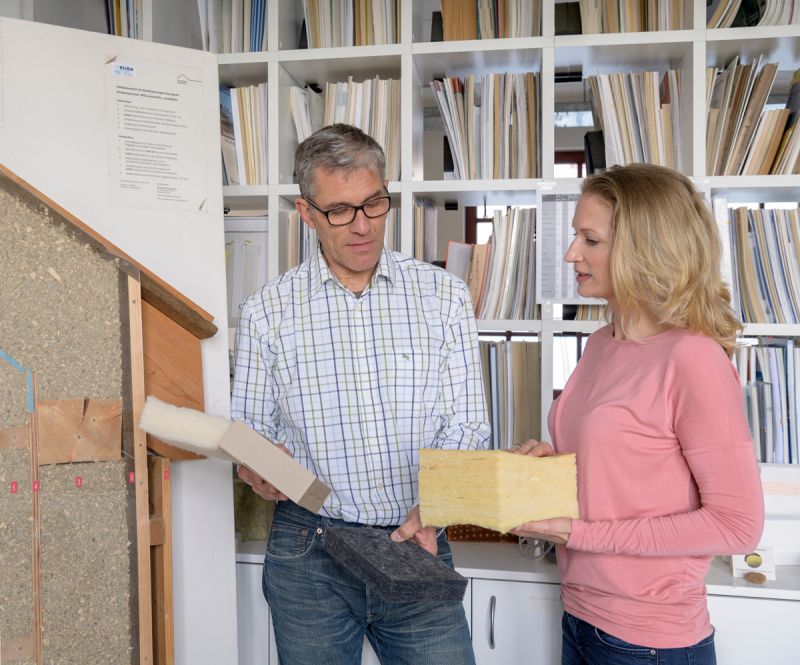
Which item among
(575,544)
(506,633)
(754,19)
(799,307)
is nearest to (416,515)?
(575,544)

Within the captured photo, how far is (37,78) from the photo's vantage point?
1.56 metres

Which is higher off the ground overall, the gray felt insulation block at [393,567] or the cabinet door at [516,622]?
the gray felt insulation block at [393,567]

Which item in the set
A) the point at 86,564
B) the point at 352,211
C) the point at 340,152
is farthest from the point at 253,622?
the point at 340,152

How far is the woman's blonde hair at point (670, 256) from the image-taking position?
1282mm

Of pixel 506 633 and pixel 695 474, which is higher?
pixel 695 474

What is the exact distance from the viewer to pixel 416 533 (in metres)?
1.49

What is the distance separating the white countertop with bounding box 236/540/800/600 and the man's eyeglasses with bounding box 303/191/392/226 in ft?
3.30

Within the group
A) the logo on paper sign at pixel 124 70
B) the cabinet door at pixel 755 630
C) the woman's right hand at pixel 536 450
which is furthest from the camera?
the cabinet door at pixel 755 630

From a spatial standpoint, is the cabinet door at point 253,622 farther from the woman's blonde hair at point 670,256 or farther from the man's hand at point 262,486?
the woman's blonde hair at point 670,256

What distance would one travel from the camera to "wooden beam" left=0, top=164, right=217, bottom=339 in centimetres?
132

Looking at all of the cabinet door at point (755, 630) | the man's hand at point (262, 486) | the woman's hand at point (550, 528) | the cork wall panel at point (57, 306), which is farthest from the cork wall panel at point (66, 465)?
the cabinet door at point (755, 630)

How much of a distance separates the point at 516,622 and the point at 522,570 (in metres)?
0.14

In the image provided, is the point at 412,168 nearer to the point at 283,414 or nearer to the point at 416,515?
the point at 283,414

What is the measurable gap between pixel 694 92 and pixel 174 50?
1.42 metres
